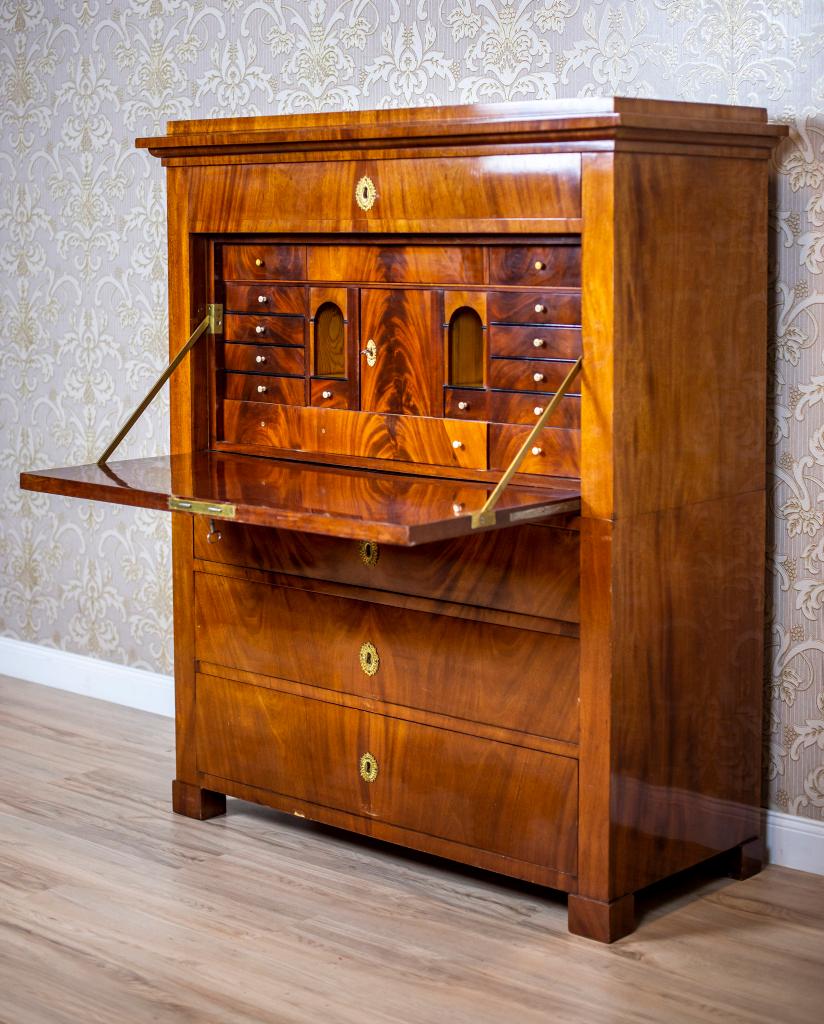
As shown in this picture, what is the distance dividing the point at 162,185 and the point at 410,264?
1314mm

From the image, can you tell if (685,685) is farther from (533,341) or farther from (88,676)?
(88,676)

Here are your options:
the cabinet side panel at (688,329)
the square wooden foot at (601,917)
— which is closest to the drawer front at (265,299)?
the cabinet side panel at (688,329)

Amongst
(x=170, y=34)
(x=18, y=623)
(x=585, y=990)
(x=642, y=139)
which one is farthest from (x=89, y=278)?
(x=585, y=990)

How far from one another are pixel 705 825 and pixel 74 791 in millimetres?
1506

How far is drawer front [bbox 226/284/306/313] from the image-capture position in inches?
119

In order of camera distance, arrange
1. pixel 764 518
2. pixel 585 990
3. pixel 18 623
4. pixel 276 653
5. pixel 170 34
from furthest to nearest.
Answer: pixel 18 623 < pixel 170 34 < pixel 276 653 < pixel 764 518 < pixel 585 990

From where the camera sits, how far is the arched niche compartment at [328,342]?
3014 mm

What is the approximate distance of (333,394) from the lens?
2992 mm

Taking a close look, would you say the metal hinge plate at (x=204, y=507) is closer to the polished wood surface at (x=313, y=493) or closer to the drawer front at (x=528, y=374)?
the polished wood surface at (x=313, y=493)

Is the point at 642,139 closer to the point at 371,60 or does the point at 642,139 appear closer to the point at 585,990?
the point at 371,60

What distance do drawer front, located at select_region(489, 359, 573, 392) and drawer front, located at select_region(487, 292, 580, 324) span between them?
7cm

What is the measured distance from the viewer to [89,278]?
4.14m

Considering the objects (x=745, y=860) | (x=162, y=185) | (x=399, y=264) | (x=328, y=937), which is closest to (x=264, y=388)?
(x=399, y=264)

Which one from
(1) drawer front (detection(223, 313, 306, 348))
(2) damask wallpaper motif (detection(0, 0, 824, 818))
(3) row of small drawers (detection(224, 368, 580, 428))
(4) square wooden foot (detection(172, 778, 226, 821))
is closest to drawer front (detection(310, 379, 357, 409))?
(3) row of small drawers (detection(224, 368, 580, 428))
